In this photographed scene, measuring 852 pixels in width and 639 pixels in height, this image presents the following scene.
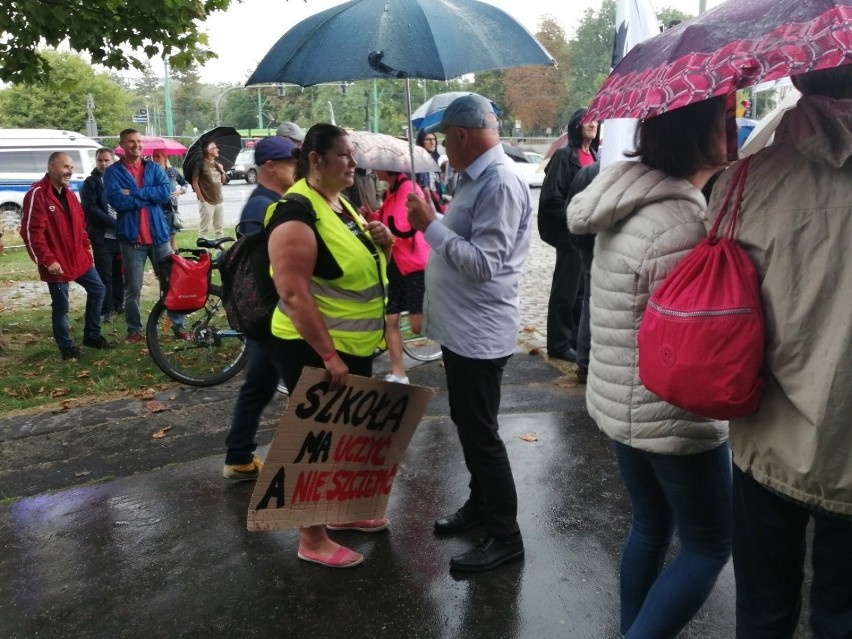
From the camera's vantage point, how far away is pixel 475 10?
3.45 m

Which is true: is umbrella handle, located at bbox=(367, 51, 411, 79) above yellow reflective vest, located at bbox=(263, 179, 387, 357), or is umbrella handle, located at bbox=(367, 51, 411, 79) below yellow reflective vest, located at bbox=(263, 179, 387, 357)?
above

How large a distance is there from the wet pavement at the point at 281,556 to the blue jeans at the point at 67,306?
2.38 meters

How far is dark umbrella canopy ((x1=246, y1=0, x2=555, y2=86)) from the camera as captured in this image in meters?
3.22

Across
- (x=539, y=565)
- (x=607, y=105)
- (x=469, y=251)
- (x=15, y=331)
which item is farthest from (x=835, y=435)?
(x=15, y=331)

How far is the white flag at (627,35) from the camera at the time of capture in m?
5.07

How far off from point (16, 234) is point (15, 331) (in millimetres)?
11981

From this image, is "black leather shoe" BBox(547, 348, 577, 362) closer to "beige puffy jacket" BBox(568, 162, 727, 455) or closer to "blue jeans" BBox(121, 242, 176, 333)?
"blue jeans" BBox(121, 242, 176, 333)

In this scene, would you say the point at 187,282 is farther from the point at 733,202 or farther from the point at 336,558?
the point at 733,202

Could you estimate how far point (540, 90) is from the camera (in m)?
64.5

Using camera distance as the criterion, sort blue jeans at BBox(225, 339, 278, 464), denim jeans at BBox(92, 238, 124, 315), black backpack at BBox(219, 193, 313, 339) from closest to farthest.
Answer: black backpack at BBox(219, 193, 313, 339), blue jeans at BBox(225, 339, 278, 464), denim jeans at BBox(92, 238, 124, 315)

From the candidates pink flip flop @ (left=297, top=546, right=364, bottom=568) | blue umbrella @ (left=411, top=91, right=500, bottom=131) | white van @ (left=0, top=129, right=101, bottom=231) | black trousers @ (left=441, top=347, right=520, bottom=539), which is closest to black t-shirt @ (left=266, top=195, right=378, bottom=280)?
black trousers @ (left=441, top=347, right=520, bottom=539)

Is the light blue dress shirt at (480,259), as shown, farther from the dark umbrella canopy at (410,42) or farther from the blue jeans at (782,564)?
the blue jeans at (782,564)

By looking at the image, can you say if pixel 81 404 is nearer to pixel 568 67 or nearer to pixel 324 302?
pixel 324 302

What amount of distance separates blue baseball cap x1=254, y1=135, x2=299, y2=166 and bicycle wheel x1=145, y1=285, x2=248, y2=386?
238 centimetres
